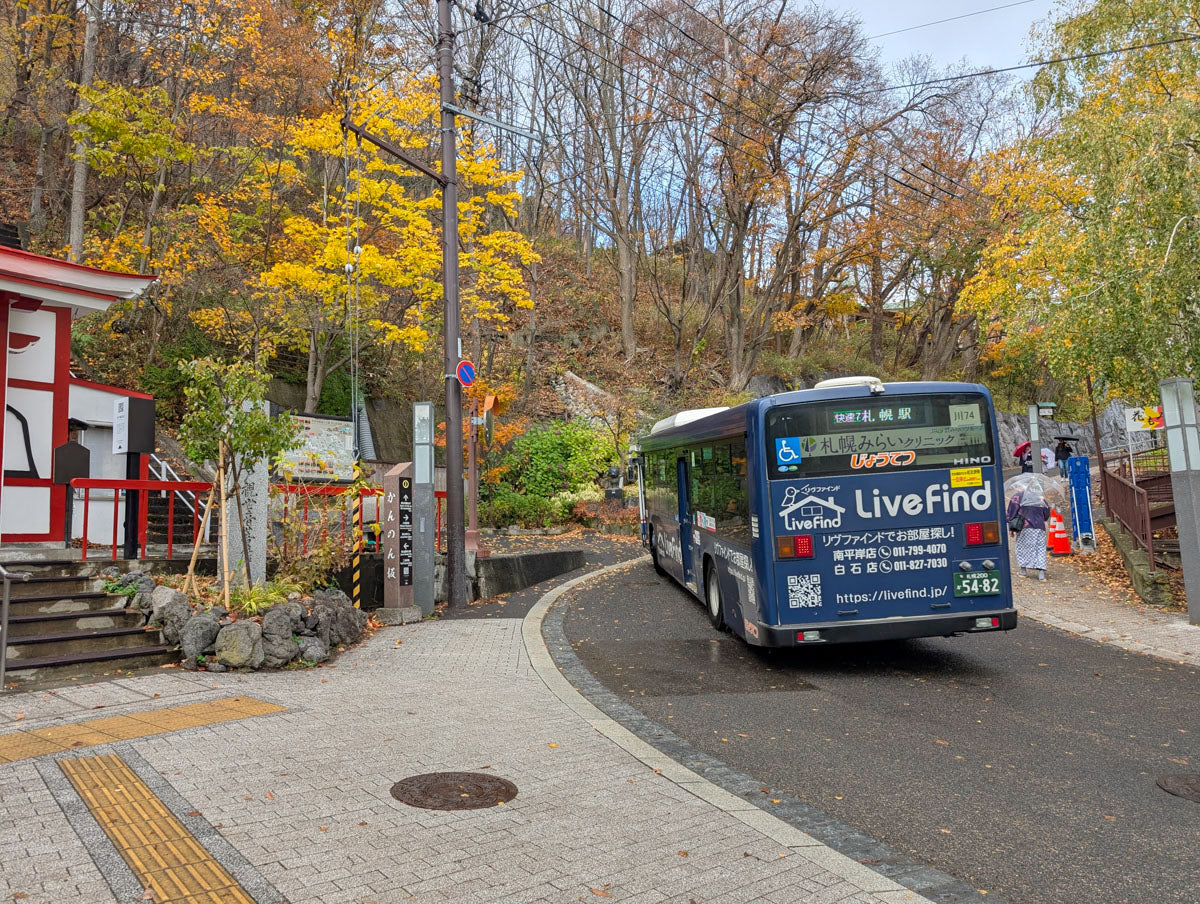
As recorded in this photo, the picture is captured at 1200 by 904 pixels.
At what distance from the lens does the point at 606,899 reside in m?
3.75

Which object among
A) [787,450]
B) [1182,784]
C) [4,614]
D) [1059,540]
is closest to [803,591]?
[787,450]

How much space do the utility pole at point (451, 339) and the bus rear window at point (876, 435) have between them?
18.3ft

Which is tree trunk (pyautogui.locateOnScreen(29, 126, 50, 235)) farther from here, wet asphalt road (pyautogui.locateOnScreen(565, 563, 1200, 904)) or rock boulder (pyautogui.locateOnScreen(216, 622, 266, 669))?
wet asphalt road (pyautogui.locateOnScreen(565, 563, 1200, 904))

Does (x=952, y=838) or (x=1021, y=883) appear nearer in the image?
(x=1021, y=883)

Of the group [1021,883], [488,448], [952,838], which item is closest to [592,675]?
[952,838]

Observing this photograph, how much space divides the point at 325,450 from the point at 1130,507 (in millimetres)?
13829

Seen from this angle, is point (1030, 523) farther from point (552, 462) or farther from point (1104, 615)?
point (552, 462)

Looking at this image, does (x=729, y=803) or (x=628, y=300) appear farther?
(x=628, y=300)

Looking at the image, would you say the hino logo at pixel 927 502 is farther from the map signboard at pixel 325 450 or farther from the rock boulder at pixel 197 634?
the map signboard at pixel 325 450

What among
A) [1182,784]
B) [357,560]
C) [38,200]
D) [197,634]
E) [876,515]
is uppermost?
[38,200]

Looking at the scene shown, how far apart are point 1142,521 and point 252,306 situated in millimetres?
19438

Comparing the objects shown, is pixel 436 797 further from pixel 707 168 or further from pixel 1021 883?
pixel 707 168

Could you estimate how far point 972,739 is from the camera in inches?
259

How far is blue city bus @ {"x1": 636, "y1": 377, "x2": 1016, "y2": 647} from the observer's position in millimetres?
8750
